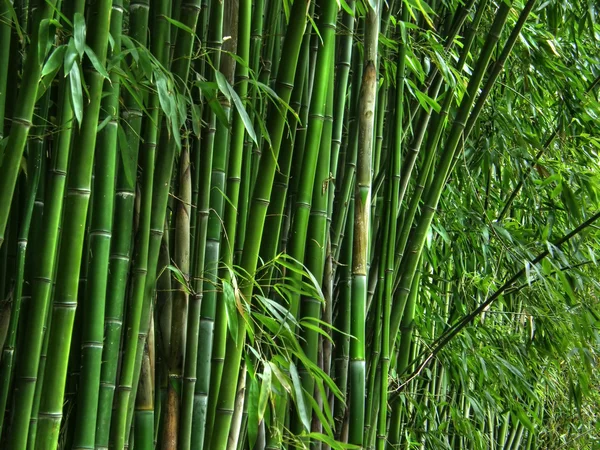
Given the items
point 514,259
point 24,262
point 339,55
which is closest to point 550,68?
point 514,259

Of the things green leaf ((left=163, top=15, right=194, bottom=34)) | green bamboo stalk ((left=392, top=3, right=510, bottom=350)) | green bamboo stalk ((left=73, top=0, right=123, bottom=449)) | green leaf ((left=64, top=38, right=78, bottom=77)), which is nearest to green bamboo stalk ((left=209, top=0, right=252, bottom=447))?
green leaf ((left=163, top=15, right=194, bottom=34))

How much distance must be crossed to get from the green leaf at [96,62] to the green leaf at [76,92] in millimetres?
24

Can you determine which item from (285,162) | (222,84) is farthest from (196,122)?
(285,162)

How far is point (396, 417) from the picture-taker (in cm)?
188

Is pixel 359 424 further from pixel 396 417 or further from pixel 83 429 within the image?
pixel 83 429

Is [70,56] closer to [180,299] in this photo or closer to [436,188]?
[180,299]

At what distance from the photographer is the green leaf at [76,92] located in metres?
0.99

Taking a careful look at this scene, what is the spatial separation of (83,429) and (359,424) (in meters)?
0.60

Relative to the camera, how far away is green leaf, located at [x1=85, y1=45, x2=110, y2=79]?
1023 millimetres

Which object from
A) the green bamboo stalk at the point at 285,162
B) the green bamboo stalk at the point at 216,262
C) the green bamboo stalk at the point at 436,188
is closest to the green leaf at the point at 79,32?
the green bamboo stalk at the point at 216,262

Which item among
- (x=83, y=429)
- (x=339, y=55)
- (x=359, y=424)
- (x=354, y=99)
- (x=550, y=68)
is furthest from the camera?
(x=550, y=68)

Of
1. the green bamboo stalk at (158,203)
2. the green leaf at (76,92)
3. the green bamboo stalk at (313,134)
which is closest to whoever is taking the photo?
the green leaf at (76,92)

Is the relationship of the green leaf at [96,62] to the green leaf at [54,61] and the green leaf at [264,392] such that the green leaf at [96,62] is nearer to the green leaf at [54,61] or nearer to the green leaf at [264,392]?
the green leaf at [54,61]

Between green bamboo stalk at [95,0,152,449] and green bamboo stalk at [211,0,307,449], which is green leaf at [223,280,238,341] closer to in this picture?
green bamboo stalk at [211,0,307,449]
